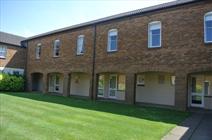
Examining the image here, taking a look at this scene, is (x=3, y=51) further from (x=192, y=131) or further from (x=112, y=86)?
(x=192, y=131)

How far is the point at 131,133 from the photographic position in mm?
8562

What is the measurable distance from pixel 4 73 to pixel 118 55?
51.9 feet

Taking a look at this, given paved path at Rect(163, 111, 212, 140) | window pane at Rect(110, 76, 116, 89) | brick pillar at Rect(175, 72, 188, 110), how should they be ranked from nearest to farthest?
1. paved path at Rect(163, 111, 212, 140)
2. brick pillar at Rect(175, 72, 188, 110)
3. window pane at Rect(110, 76, 116, 89)

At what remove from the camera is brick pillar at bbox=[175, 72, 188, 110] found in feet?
48.7

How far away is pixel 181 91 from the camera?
1502 cm

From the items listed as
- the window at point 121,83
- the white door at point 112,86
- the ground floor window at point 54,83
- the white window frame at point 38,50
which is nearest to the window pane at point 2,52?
the white window frame at point 38,50

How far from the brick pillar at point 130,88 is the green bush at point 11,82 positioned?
52.2 feet

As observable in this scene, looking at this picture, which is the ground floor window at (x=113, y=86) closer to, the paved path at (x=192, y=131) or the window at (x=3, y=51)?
the paved path at (x=192, y=131)

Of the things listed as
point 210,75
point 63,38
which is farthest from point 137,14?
point 63,38

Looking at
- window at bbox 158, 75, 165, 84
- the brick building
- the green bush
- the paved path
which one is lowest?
the paved path

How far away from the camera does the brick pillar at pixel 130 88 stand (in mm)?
17672

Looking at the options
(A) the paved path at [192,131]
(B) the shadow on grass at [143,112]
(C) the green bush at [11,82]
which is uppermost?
(C) the green bush at [11,82]

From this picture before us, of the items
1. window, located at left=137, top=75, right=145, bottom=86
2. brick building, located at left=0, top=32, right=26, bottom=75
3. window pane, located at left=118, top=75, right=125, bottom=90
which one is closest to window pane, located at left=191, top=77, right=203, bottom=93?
window, located at left=137, top=75, right=145, bottom=86

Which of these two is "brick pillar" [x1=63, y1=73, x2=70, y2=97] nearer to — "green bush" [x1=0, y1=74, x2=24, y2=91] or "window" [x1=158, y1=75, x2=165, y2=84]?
"green bush" [x1=0, y1=74, x2=24, y2=91]
